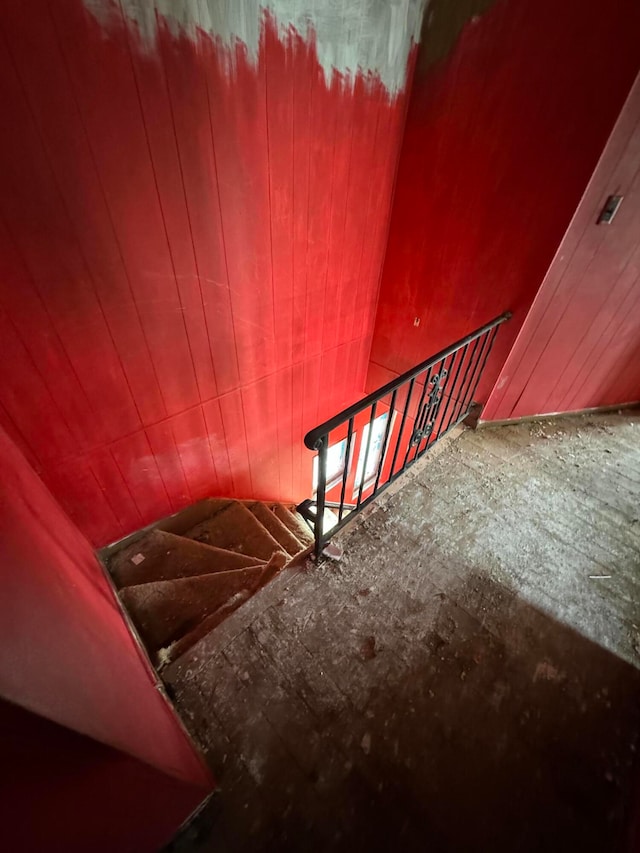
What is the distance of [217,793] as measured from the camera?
3.93ft

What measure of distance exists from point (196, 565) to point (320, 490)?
1.51 metres

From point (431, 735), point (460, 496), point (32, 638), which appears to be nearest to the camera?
point (32, 638)

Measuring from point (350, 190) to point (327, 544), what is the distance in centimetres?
243

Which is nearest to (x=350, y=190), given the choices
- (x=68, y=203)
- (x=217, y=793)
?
(x=68, y=203)

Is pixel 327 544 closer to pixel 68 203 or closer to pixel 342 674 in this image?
pixel 342 674

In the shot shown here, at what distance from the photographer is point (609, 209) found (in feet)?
6.64

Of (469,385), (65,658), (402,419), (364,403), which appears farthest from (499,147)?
(65,658)

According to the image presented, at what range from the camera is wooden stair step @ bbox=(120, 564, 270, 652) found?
200 centimetres

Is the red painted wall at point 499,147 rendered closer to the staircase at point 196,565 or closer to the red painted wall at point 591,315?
the red painted wall at point 591,315

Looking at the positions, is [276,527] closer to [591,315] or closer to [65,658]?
[65,658]

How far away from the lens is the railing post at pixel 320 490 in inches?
56.7

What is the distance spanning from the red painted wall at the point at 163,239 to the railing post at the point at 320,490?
1336mm

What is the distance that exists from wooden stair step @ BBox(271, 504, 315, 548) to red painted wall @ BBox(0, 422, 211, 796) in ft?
7.45

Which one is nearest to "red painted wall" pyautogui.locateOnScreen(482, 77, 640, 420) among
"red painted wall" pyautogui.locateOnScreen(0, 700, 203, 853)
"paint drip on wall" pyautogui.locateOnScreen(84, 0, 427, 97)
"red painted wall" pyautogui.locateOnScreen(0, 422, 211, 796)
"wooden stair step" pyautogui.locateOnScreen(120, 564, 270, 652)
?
"paint drip on wall" pyautogui.locateOnScreen(84, 0, 427, 97)
